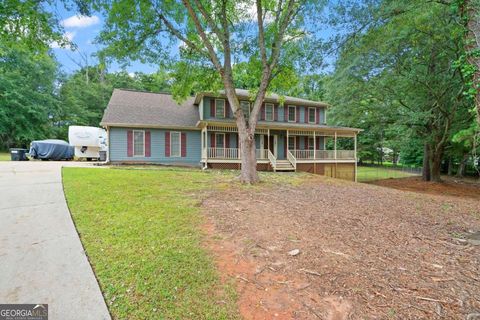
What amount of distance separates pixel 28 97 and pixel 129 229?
33.2 meters

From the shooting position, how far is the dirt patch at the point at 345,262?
7.77 feet

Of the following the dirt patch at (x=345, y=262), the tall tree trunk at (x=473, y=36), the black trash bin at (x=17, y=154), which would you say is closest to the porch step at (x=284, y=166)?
the dirt patch at (x=345, y=262)

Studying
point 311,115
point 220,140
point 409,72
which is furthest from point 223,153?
point 409,72

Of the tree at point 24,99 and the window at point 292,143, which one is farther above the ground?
the tree at point 24,99

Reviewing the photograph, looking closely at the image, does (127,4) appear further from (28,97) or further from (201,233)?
(28,97)

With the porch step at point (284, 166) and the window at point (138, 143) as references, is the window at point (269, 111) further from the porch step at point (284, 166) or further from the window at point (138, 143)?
the window at point (138, 143)

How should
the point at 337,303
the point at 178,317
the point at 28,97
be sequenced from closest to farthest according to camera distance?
the point at 178,317 < the point at 337,303 < the point at 28,97

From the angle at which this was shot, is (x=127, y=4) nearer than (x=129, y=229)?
No

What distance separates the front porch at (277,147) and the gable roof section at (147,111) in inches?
77.7

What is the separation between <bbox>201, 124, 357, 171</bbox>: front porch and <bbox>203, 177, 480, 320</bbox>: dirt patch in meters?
10.1

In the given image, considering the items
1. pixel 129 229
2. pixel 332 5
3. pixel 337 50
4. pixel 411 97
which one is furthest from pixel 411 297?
pixel 411 97

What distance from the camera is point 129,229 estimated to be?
4.03 metres

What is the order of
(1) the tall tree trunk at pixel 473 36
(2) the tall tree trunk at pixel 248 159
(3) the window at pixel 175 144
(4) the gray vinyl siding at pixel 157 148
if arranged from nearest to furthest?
(1) the tall tree trunk at pixel 473 36, (2) the tall tree trunk at pixel 248 159, (4) the gray vinyl siding at pixel 157 148, (3) the window at pixel 175 144

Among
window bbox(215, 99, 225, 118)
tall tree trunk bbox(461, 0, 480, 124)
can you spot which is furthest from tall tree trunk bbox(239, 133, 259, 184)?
window bbox(215, 99, 225, 118)
